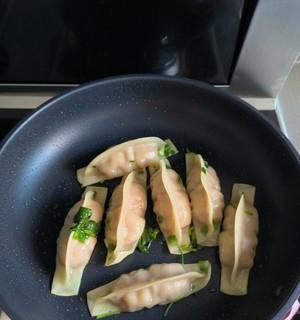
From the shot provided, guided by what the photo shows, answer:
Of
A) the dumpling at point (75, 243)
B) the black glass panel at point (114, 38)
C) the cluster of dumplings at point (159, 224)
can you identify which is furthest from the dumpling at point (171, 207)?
the black glass panel at point (114, 38)

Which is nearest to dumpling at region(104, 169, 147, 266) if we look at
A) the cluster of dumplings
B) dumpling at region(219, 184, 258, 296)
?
the cluster of dumplings

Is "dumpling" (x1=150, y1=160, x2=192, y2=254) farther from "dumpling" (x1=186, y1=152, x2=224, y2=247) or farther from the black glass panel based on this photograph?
the black glass panel

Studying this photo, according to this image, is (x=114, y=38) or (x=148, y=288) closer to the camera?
(x=148, y=288)

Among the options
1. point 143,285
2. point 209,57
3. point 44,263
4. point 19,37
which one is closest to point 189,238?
point 143,285

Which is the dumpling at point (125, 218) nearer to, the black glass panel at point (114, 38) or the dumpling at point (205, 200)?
the dumpling at point (205, 200)

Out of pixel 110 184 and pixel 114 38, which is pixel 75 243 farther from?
pixel 114 38

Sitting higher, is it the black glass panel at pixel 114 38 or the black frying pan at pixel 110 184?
the black glass panel at pixel 114 38

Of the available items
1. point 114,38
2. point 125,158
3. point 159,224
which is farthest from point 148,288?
point 114,38
